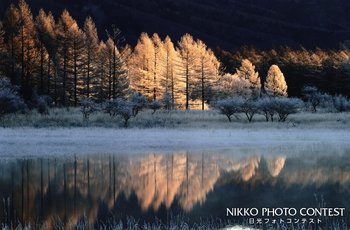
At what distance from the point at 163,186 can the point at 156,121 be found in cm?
2064

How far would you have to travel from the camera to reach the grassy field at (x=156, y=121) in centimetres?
3472

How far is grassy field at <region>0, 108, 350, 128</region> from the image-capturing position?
34.7m

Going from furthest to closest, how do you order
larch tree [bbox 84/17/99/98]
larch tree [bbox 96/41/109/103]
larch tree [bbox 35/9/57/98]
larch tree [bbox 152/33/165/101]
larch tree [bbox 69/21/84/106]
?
1. larch tree [bbox 152/33/165/101]
2. larch tree [bbox 96/41/109/103]
3. larch tree [bbox 84/17/99/98]
4. larch tree [bbox 35/9/57/98]
5. larch tree [bbox 69/21/84/106]

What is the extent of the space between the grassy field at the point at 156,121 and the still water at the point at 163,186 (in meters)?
11.3

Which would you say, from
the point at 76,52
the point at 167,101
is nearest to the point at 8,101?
the point at 76,52

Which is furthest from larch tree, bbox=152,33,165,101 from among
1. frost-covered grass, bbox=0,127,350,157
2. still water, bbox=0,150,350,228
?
still water, bbox=0,150,350,228

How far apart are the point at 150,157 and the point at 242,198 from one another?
31.4ft

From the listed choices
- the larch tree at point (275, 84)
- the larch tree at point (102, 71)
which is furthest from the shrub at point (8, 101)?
the larch tree at point (275, 84)

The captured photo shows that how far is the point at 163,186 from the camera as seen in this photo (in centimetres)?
1673

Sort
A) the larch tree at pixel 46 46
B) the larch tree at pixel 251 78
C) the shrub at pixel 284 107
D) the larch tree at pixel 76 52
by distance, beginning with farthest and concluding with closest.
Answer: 1. the larch tree at pixel 251 78
2. the larch tree at pixel 46 46
3. the larch tree at pixel 76 52
4. the shrub at pixel 284 107

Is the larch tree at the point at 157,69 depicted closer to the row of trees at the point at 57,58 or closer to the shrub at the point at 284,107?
the row of trees at the point at 57,58

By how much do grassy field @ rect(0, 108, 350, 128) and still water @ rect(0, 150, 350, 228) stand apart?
37.0 ft

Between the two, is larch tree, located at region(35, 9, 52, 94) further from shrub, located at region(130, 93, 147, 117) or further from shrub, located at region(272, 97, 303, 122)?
shrub, located at region(272, 97, 303, 122)

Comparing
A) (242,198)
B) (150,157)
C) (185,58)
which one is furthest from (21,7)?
(242,198)
